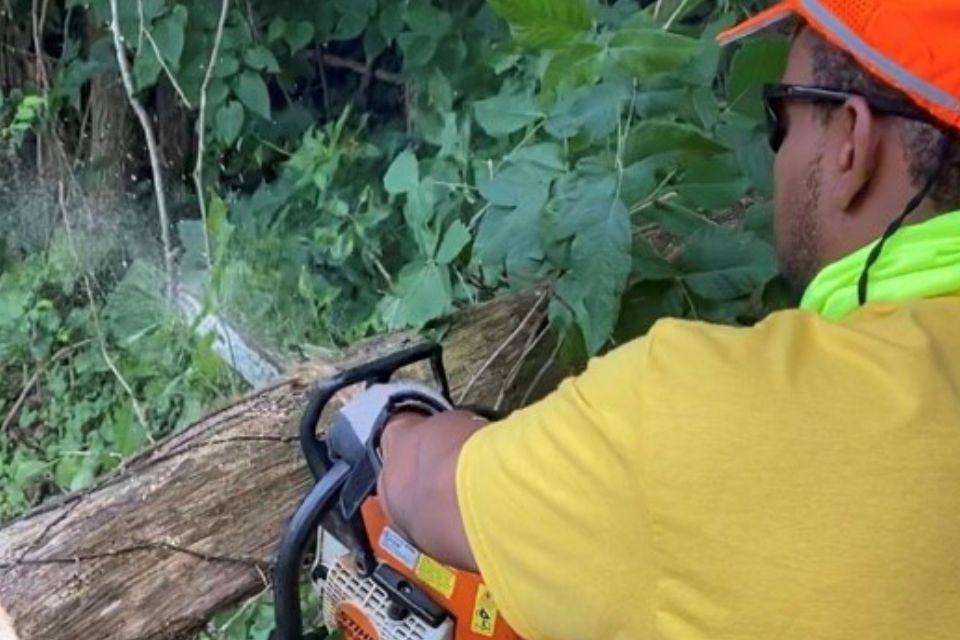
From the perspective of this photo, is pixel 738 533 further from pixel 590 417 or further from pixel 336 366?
pixel 336 366

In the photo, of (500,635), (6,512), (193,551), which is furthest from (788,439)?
(6,512)

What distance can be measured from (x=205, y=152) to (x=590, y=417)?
133 inches

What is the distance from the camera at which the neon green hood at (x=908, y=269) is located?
1174mm

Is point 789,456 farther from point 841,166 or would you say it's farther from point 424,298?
point 424,298

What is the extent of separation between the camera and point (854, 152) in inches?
50.9

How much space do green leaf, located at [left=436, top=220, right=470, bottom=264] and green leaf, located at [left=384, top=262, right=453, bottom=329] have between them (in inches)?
0.7

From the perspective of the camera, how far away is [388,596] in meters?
1.60

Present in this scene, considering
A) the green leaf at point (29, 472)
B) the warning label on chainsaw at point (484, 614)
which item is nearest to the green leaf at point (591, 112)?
the warning label on chainsaw at point (484, 614)

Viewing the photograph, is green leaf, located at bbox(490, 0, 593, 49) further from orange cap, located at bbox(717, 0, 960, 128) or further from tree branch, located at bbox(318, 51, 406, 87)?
tree branch, located at bbox(318, 51, 406, 87)

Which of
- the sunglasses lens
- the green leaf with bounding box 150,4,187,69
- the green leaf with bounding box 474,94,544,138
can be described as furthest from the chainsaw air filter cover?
the green leaf with bounding box 150,4,187,69

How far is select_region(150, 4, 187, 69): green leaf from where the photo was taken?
3.67 meters

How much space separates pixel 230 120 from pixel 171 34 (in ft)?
0.94

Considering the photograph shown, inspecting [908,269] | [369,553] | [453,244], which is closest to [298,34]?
[453,244]

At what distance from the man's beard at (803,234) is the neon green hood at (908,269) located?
91mm
